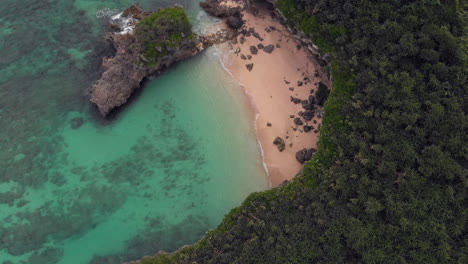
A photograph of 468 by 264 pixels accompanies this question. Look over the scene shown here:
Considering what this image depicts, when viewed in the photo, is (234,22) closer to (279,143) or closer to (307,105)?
(307,105)

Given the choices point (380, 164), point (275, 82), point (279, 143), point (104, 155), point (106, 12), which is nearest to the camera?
point (380, 164)

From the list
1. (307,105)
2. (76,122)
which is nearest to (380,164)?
(307,105)

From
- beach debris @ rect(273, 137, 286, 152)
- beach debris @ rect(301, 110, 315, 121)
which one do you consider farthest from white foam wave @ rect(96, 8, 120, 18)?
beach debris @ rect(301, 110, 315, 121)

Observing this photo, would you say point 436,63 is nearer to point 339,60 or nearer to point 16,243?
point 339,60

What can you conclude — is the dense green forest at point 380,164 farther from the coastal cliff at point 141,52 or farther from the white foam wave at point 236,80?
the coastal cliff at point 141,52

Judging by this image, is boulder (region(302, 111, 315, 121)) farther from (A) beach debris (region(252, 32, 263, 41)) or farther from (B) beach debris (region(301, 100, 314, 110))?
(A) beach debris (region(252, 32, 263, 41))

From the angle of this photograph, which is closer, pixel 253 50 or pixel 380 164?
pixel 380 164
